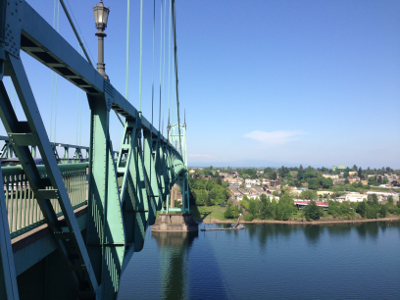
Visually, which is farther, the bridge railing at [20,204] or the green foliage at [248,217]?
the green foliage at [248,217]

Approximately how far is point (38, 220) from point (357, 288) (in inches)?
903

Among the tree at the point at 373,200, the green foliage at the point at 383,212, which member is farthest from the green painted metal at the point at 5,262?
the tree at the point at 373,200

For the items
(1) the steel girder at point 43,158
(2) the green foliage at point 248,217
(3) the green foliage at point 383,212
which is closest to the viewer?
(1) the steel girder at point 43,158

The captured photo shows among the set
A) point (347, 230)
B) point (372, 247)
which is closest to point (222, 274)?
point (372, 247)

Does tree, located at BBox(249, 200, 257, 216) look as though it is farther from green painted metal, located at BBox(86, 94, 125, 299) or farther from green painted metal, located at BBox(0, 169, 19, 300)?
green painted metal, located at BBox(0, 169, 19, 300)

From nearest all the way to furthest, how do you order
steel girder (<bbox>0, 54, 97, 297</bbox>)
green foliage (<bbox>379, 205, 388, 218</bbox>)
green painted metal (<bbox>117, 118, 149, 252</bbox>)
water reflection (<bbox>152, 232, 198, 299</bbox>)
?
steel girder (<bbox>0, 54, 97, 297</bbox>) → green painted metal (<bbox>117, 118, 149, 252</bbox>) → water reflection (<bbox>152, 232, 198, 299</bbox>) → green foliage (<bbox>379, 205, 388, 218</bbox>)

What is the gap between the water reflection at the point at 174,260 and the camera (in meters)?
18.8

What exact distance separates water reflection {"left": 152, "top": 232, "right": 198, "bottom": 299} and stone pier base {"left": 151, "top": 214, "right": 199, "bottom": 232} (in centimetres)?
55

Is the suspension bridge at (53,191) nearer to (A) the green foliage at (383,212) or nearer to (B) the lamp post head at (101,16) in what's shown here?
(B) the lamp post head at (101,16)

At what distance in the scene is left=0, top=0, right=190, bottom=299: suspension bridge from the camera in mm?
1833

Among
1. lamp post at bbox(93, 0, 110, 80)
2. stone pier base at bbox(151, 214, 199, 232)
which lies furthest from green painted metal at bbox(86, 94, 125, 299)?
stone pier base at bbox(151, 214, 199, 232)

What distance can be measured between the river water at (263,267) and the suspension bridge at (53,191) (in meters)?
15.6

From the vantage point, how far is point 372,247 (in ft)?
99.6

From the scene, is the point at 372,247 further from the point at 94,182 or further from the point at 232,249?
the point at 94,182
